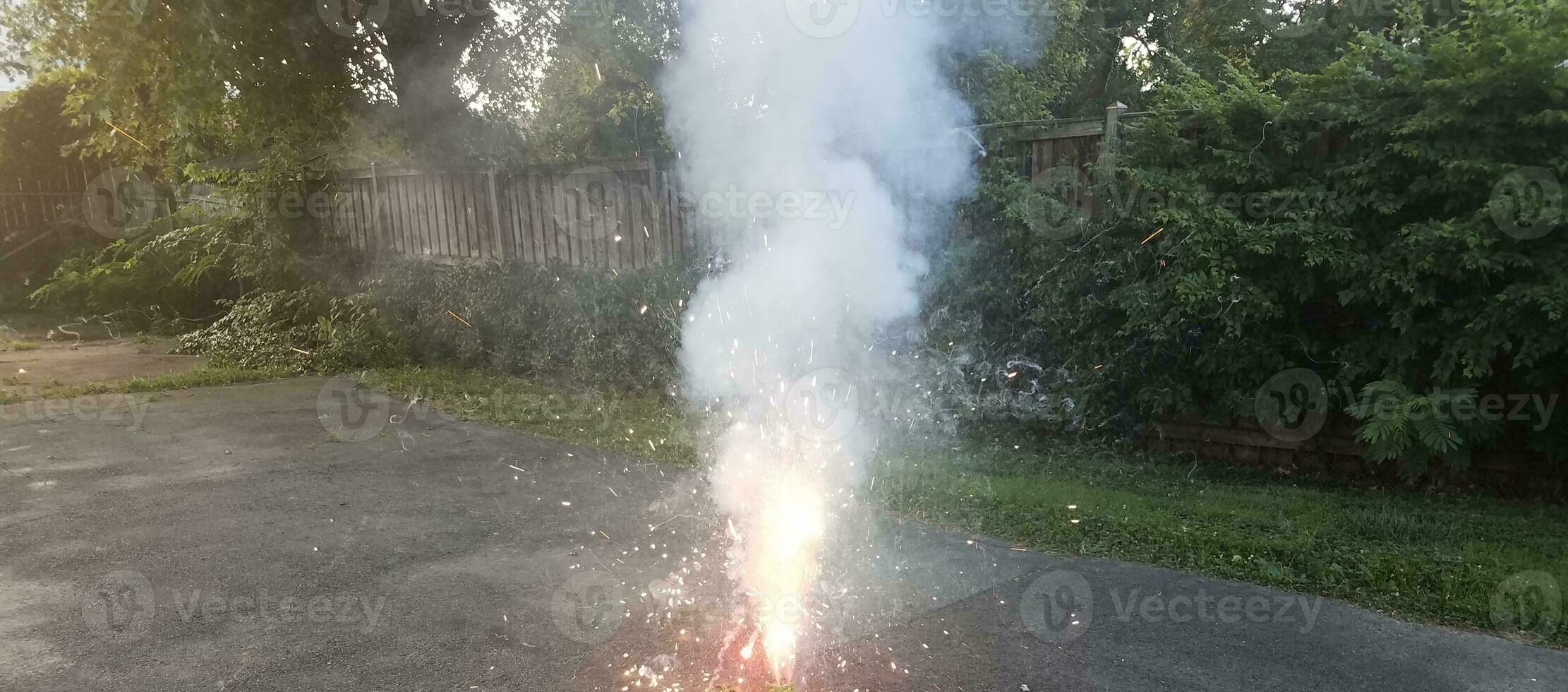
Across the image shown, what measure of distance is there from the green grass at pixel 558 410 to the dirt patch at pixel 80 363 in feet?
10.3

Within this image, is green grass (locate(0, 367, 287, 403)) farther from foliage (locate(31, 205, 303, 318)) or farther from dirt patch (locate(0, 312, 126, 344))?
dirt patch (locate(0, 312, 126, 344))

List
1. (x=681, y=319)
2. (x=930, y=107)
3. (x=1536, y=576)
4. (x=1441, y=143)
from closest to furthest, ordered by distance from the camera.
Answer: (x=1536, y=576) < (x=1441, y=143) < (x=930, y=107) < (x=681, y=319)

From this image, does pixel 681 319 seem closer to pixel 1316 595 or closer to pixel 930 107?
pixel 930 107

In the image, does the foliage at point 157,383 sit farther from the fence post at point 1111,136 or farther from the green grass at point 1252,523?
the fence post at point 1111,136

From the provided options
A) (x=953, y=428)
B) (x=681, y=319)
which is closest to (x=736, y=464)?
(x=953, y=428)

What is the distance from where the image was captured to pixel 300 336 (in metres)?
12.2

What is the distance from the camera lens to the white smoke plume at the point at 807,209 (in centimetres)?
604

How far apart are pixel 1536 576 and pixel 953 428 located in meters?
3.72

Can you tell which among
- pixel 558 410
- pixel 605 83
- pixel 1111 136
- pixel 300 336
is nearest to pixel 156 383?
pixel 300 336

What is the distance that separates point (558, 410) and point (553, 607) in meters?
4.55

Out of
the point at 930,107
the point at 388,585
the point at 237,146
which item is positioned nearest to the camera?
the point at 388,585

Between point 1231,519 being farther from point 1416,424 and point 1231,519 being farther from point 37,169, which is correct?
point 37,169

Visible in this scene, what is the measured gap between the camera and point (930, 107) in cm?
723

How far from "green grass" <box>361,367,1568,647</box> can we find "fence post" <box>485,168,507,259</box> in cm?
417
